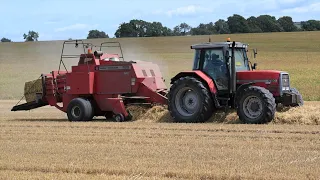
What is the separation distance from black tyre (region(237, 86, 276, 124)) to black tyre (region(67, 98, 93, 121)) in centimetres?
443

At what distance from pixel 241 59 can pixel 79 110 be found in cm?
468

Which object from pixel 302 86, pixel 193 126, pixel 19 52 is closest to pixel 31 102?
pixel 193 126

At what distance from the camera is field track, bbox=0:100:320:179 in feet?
24.1

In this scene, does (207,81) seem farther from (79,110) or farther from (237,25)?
(237,25)

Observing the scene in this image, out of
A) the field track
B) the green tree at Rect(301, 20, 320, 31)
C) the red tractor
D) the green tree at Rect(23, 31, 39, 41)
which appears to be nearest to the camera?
the field track

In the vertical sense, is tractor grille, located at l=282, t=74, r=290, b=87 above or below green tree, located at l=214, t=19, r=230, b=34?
below

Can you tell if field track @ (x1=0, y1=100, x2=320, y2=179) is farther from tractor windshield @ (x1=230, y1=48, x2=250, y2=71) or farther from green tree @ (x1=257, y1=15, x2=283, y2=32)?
green tree @ (x1=257, y1=15, x2=283, y2=32)

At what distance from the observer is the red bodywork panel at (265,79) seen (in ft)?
42.9

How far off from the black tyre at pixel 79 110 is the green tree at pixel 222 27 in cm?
5332

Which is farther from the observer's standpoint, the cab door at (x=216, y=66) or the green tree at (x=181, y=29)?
the green tree at (x=181, y=29)

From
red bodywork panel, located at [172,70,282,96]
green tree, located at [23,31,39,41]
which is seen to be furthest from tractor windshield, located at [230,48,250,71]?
green tree, located at [23,31,39,41]

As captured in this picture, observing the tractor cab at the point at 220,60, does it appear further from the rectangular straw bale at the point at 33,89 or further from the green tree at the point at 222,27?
the green tree at the point at 222,27

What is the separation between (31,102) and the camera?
659 inches

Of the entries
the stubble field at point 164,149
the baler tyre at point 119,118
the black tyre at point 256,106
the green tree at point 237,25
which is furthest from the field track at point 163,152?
the green tree at point 237,25
